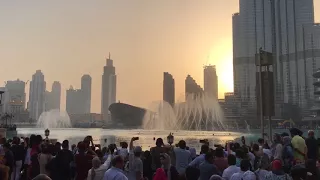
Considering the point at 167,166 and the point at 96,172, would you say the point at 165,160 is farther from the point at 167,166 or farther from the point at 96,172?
the point at 96,172

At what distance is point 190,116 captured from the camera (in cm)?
15788

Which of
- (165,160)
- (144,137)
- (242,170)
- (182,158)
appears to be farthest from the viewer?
(144,137)

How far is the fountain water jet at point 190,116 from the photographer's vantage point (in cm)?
13950

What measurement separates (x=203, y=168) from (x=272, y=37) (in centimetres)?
19124

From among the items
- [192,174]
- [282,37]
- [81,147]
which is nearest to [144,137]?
[81,147]

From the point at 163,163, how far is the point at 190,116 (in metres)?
152

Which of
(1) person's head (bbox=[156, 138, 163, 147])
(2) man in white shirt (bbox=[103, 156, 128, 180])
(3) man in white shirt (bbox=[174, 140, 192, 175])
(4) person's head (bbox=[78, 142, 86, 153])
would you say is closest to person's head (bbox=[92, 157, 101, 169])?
(2) man in white shirt (bbox=[103, 156, 128, 180])

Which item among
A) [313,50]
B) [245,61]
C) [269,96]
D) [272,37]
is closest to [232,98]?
[245,61]

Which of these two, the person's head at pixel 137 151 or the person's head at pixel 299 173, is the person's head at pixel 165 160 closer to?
the person's head at pixel 137 151

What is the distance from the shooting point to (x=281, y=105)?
569 ft

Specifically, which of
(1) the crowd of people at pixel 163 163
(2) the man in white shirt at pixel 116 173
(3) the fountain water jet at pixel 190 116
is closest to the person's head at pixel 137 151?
(1) the crowd of people at pixel 163 163

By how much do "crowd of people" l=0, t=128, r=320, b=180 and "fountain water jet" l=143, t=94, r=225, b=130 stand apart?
120280 mm

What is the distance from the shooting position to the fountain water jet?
140m

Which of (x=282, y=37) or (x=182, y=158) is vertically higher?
(x=282, y=37)
